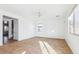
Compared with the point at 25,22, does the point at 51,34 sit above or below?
below

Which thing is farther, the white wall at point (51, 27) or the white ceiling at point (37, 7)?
the white wall at point (51, 27)

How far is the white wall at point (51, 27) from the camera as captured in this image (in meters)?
10.4

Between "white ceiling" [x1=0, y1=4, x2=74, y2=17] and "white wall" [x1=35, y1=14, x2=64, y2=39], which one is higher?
"white ceiling" [x1=0, y1=4, x2=74, y2=17]

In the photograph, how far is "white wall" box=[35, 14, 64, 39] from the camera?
410 inches

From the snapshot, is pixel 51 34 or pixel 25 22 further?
pixel 51 34

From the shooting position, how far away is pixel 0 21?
5633 millimetres

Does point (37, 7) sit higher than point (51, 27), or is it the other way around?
point (37, 7)

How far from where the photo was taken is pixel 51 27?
1080 cm

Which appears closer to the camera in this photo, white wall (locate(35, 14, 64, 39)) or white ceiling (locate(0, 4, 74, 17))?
white ceiling (locate(0, 4, 74, 17))

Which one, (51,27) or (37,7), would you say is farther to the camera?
(51,27)

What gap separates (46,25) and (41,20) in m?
0.75

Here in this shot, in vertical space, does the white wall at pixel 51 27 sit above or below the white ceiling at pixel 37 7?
below
